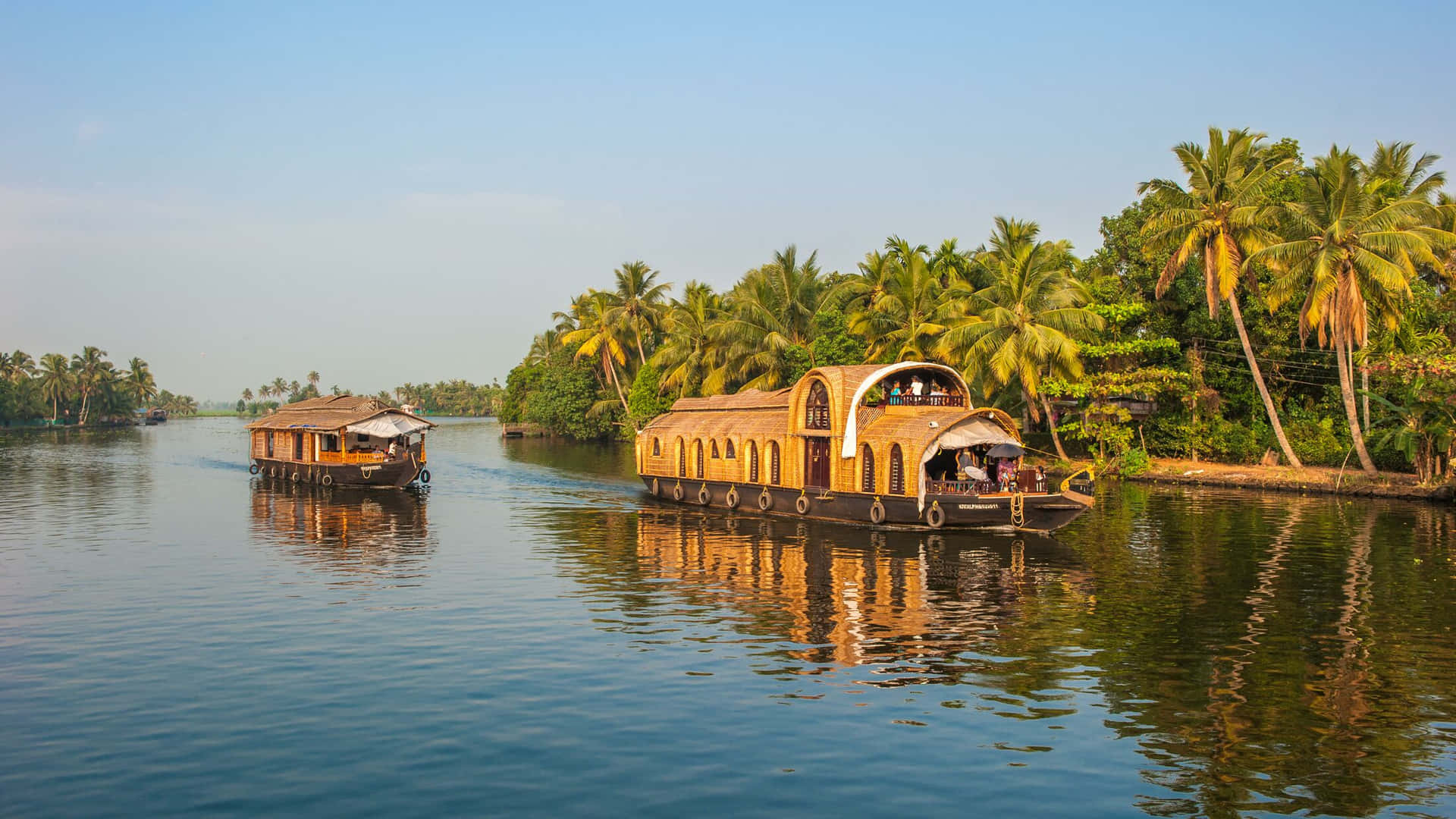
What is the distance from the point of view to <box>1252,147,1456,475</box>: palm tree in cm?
3497

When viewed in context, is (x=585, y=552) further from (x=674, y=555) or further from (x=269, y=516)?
(x=269, y=516)

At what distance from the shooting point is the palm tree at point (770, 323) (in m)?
54.6

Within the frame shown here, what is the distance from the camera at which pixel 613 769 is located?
35.0ft

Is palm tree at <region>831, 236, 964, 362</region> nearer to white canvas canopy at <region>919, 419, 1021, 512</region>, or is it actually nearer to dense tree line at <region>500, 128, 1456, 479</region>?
dense tree line at <region>500, 128, 1456, 479</region>

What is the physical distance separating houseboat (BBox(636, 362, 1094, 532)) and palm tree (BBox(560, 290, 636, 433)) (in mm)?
38447

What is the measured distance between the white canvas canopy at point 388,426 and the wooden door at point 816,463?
58.4 feet

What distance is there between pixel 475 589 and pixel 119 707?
8.18m

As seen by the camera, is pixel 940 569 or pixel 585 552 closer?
pixel 940 569

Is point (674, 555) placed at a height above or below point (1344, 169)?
below

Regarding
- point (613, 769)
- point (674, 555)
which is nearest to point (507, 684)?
point (613, 769)

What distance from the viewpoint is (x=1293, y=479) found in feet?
126

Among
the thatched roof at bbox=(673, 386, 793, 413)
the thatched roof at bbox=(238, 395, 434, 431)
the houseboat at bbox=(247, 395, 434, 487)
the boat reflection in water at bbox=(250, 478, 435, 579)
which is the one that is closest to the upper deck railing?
the thatched roof at bbox=(673, 386, 793, 413)

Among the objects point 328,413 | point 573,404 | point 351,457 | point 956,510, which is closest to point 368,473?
point 351,457

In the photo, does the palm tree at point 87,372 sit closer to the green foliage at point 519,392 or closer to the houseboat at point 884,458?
the green foliage at point 519,392
